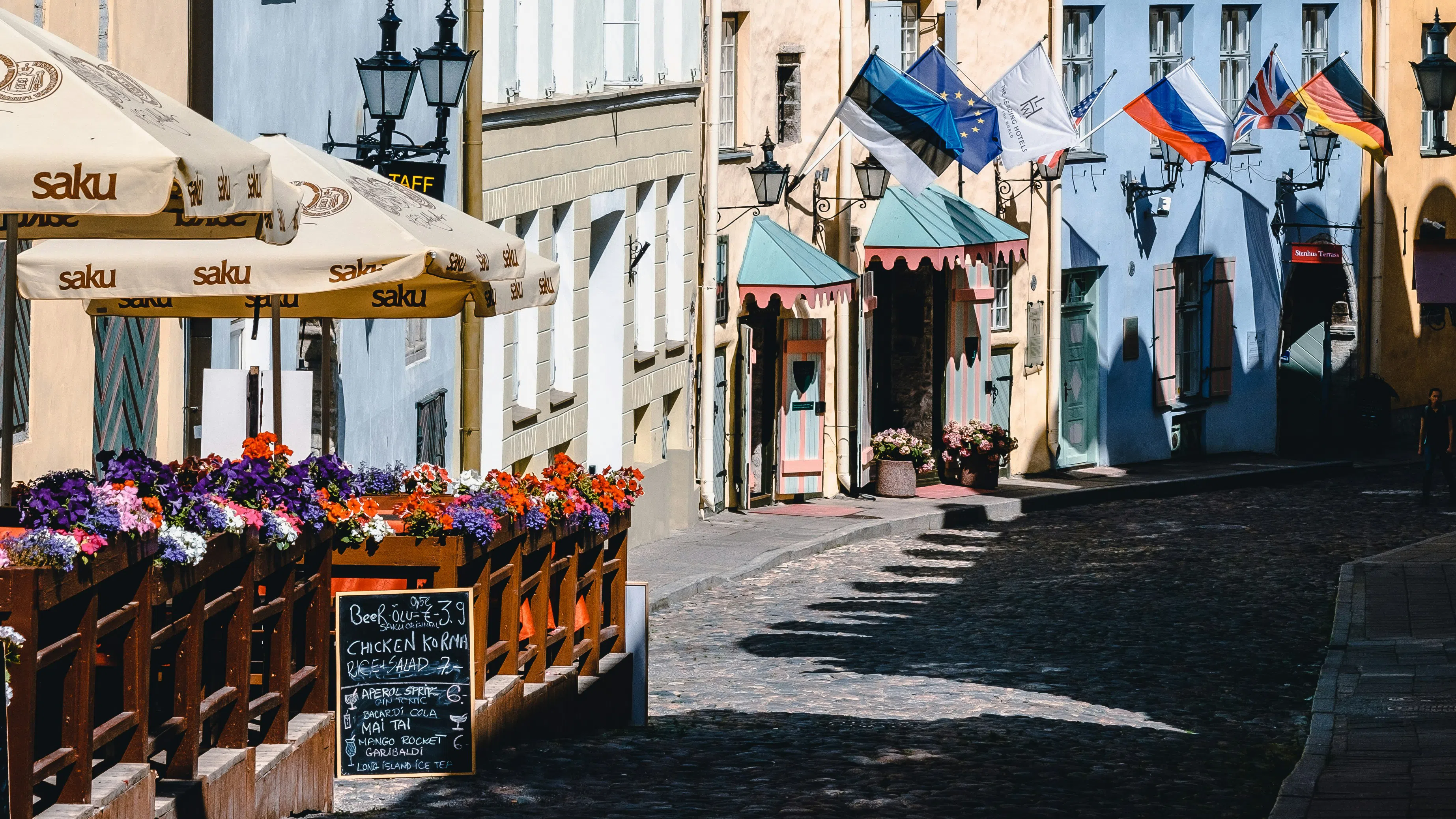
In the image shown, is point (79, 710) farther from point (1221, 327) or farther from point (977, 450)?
point (1221, 327)

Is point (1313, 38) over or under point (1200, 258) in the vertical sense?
over

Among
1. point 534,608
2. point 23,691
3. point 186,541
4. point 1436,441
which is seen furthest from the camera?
point 1436,441

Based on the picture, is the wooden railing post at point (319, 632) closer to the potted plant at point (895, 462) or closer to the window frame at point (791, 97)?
the window frame at point (791, 97)

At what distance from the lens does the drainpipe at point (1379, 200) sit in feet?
105

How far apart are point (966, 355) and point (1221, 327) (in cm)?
564

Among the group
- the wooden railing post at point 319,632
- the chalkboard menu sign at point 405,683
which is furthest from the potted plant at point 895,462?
the wooden railing post at point 319,632

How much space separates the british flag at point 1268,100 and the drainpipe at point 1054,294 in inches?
98.1

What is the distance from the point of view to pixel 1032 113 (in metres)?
24.2

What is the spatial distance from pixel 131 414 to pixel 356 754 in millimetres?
3787

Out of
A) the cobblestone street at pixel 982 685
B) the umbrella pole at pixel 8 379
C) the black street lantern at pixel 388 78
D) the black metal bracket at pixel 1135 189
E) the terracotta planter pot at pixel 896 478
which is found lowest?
the cobblestone street at pixel 982 685

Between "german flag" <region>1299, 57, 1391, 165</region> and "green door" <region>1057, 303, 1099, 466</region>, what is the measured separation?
158 inches

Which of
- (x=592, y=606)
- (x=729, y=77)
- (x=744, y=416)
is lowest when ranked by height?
(x=592, y=606)

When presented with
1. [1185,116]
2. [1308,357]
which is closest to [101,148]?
[1185,116]

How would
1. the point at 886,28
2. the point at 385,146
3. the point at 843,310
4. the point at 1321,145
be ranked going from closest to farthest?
the point at 385,146 < the point at 843,310 < the point at 886,28 < the point at 1321,145
